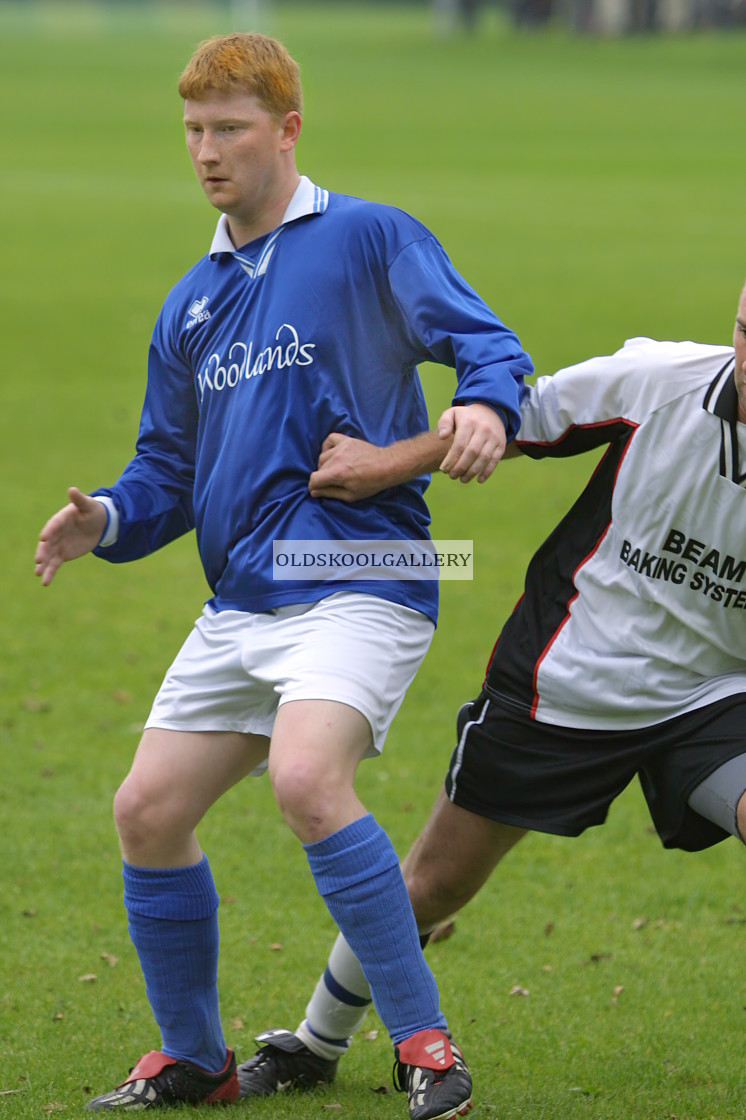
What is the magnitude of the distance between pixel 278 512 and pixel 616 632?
2.93ft

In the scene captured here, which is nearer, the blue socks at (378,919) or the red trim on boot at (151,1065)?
the blue socks at (378,919)

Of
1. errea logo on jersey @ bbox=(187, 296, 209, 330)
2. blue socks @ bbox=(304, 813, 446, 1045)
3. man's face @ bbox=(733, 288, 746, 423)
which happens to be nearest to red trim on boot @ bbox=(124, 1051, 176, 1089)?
blue socks @ bbox=(304, 813, 446, 1045)

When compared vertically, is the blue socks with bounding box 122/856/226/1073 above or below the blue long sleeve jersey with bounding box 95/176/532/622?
below

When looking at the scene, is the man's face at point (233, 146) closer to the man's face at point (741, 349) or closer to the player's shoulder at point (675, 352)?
the player's shoulder at point (675, 352)

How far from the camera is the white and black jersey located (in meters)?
3.65

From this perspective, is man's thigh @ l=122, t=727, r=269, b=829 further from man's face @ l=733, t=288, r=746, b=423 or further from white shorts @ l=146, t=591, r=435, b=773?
man's face @ l=733, t=288, r=746, b=423

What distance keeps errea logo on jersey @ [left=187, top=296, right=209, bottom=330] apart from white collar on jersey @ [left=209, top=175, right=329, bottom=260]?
0.41 ft

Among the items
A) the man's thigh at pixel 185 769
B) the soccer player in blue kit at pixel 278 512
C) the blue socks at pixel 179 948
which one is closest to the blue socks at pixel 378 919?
the soccer player in blue kit at pixel 278 512

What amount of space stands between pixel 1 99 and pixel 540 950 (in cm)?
4608

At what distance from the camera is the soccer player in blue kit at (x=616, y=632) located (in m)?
3.63

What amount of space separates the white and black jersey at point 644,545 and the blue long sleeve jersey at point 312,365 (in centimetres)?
31

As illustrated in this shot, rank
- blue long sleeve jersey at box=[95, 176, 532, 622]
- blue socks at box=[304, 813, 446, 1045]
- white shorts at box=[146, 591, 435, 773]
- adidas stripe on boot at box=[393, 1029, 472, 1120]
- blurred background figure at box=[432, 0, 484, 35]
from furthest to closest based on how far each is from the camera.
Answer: blurred background figure at box=[432, 0, 484, 35], blue long sleeve jersey at box=[95, 176, 532, 622], white shorts at box=[146, 591, 435, 773], blue socks at box=[304, 813, 446, 1045], adidas stripe on boot at box=[393, 1029, 472, 1120]

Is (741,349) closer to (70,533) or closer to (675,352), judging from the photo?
(675,352)

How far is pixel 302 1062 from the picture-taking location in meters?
4.14
